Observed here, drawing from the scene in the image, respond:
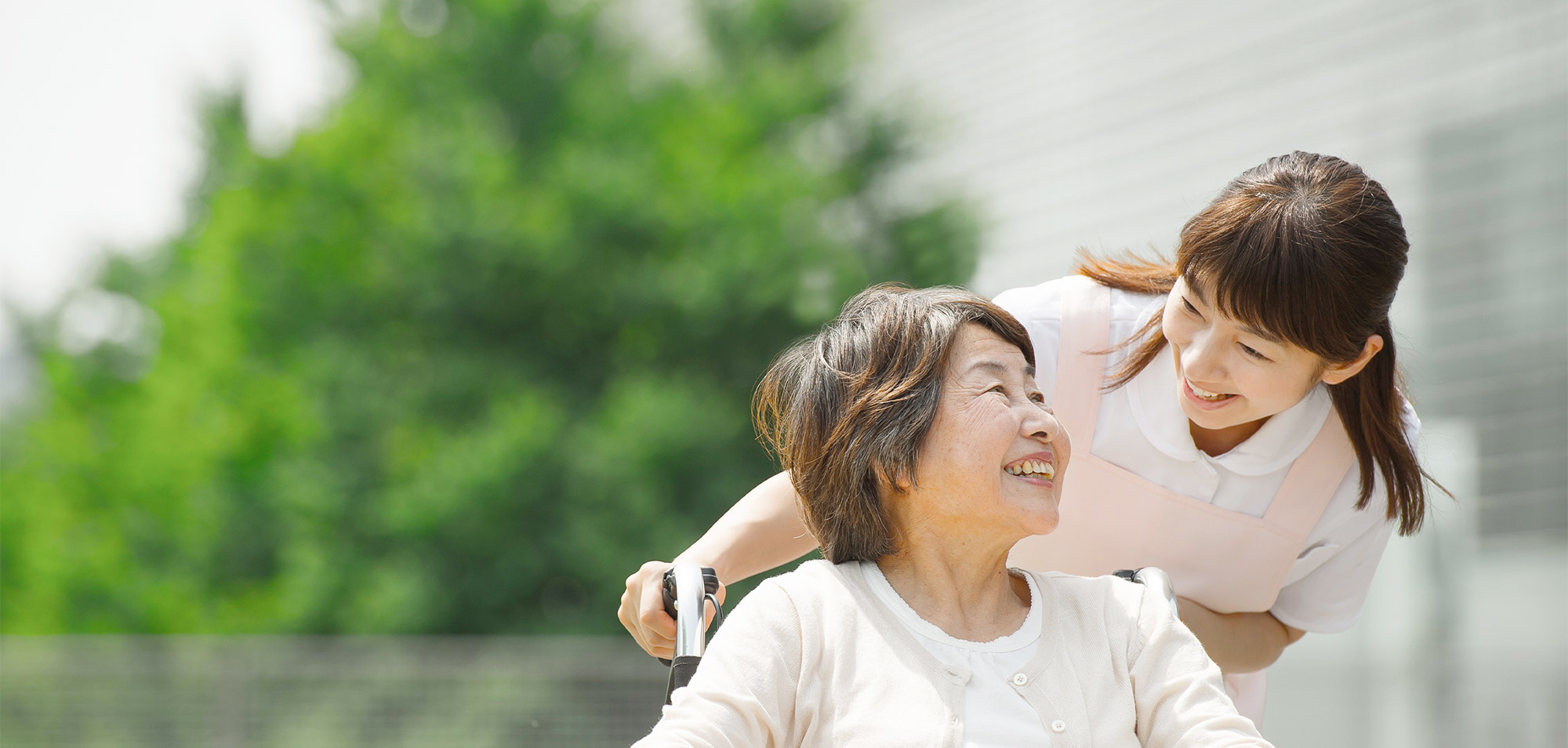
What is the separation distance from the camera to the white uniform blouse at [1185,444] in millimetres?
1866

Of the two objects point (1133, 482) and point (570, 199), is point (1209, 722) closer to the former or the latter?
point (1133, 482)

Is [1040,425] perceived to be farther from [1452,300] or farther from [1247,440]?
[1452,300]

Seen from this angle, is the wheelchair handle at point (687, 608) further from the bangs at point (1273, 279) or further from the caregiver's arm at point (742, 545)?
the bangs at point (1273, 279)

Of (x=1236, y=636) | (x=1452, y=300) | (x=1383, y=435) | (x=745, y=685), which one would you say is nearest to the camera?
(x=745, y=685)

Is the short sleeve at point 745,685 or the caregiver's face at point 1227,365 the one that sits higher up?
the caregiver's face at point 1227,365

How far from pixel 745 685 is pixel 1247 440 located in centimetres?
91

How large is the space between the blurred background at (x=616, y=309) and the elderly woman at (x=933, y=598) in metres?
5.08

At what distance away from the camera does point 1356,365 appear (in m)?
1.72

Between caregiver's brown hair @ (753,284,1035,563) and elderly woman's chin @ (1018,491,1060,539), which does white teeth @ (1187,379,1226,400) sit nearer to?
caregiver's brown hair @ (753,284,1035,563)

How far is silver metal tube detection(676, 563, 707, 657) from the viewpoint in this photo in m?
1.53

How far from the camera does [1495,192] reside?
6.62 m

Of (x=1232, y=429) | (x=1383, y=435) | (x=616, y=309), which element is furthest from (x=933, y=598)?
(x=616, y=309)

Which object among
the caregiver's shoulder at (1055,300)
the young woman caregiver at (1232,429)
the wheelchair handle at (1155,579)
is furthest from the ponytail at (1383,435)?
the wheelchair handle at (1155,579)

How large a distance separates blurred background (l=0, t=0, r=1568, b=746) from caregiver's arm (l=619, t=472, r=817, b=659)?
5022 mm
